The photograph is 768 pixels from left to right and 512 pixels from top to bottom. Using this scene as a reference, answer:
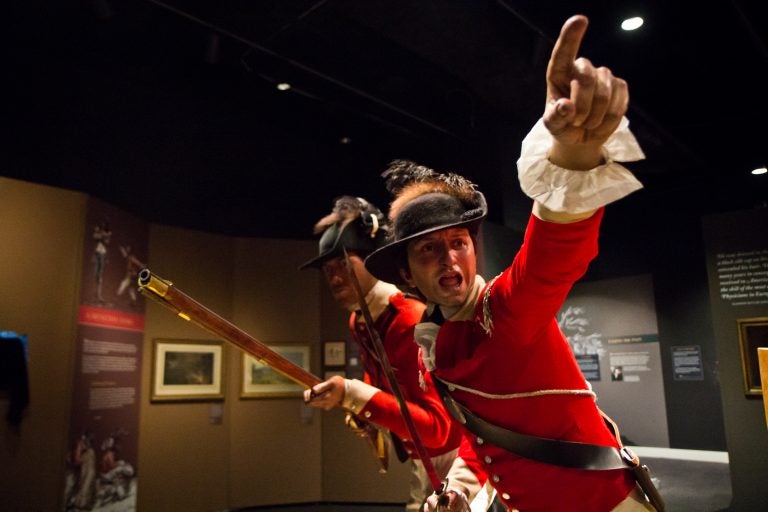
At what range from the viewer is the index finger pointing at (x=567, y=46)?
39.2 inches

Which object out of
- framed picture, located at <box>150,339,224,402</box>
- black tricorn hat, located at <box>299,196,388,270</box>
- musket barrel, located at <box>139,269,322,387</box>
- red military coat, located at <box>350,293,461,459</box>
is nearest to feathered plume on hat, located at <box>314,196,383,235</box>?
black tricorn hat, located at <box>299,196,388,270</box>

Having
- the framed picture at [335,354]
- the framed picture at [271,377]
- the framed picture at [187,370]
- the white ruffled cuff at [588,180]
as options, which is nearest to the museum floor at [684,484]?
the framed picture at [271,377]

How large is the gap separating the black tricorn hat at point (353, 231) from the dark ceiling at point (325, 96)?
6.88 feet

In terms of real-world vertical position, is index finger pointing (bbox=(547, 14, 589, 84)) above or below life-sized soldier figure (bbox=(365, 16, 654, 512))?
above

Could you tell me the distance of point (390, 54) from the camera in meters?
6.25

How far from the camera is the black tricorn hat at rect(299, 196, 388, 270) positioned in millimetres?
3736

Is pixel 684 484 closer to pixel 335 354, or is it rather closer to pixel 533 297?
pixel 335 354

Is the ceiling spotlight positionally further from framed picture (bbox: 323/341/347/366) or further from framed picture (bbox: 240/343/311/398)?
framed picture (bbox: 240/343/311/398)

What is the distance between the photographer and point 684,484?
6.88 meters

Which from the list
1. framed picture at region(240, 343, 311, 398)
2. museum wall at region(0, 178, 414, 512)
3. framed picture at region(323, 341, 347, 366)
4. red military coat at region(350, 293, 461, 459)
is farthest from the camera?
framed picture at region(323, 341, 347, 366)

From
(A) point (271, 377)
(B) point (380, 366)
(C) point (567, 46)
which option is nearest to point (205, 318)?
(B) point (380, 366)

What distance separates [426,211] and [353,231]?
6.14 ft

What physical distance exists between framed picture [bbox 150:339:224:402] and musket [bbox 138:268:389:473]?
11.4ft

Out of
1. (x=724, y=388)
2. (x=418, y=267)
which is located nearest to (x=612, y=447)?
(x=418, y=267)
